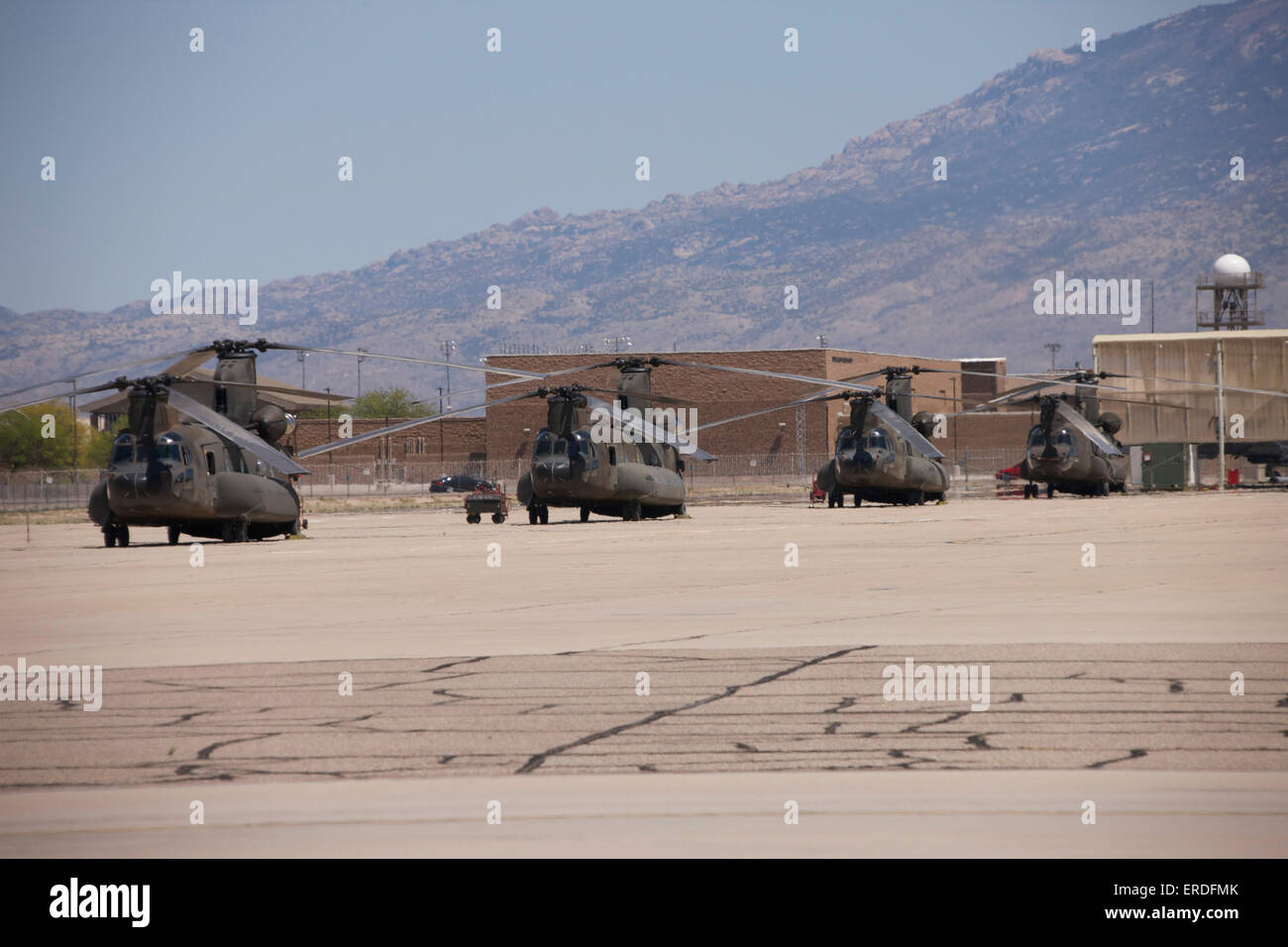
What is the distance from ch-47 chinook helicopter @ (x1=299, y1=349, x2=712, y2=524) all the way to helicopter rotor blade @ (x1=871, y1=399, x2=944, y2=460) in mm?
5815

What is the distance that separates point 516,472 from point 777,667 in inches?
4023

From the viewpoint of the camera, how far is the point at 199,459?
3344 centimetres

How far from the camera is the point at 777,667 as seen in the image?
12156 mm

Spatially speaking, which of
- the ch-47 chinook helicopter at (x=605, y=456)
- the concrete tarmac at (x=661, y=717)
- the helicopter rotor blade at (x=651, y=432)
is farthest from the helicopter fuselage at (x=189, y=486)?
the concrete tarmac at (x=661, y=717)

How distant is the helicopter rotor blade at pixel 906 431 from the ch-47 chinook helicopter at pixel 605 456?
5815 millimetres

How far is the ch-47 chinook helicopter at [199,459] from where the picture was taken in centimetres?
3262

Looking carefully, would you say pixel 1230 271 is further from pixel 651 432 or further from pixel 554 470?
pixel 554 470

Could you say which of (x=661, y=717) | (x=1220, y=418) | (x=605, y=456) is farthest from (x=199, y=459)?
(x=1220, y=418)

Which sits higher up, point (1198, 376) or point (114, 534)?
point (1198, 376)

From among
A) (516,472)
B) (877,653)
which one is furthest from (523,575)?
(516,472)

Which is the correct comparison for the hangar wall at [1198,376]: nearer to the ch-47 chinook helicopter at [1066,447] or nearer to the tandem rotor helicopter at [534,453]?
the ch-47 chinook helicopter at [1066,447]

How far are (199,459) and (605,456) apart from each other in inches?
472

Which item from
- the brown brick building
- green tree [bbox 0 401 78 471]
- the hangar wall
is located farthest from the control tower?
green tree [bbox 0 401 78 471]

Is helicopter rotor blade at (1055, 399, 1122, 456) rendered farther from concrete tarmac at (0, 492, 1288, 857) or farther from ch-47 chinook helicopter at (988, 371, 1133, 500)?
concrete tarmac at (0, 492, 1288, 857)
